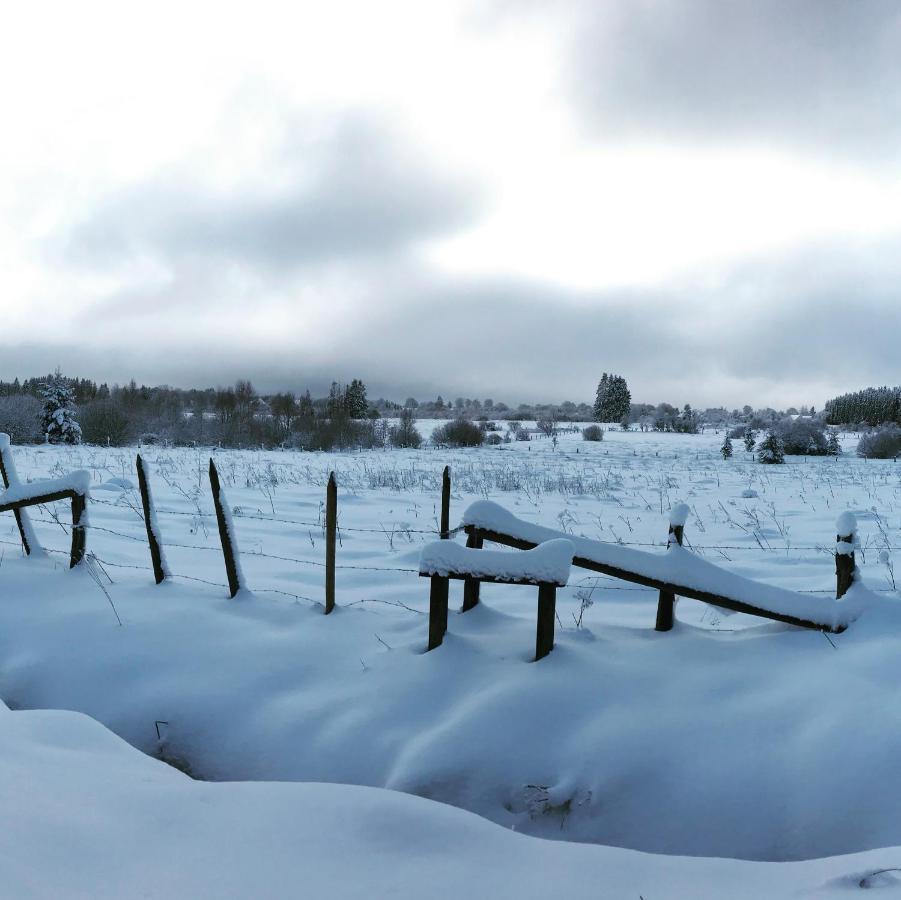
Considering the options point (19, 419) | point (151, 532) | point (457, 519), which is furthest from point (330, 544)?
point (19, 419)

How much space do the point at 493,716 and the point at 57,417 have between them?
4643 cm

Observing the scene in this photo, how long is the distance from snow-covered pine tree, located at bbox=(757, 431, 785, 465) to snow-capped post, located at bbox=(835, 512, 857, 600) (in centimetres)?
2728

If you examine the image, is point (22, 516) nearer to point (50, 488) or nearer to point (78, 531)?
point (50, 488)

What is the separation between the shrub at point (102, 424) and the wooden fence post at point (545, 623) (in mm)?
42940

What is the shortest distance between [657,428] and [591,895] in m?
73.7

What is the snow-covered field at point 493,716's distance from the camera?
2.80m

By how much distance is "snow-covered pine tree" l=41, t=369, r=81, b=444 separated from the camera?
41.5 metres

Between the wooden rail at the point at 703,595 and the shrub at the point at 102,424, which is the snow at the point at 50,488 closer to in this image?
the wooden rail at the point at 703,595

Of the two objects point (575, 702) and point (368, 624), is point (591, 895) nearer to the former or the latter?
point (575, 702)

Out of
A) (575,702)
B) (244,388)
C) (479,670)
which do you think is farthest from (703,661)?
(244,388)

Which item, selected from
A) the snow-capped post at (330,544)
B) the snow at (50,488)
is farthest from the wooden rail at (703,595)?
the snow at (50,488)

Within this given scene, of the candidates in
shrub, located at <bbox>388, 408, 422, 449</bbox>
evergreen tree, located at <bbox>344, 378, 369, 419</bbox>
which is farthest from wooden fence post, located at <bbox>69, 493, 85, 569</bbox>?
evergreen tree, located at <bbox>344, 378, 369, 419</bbox>

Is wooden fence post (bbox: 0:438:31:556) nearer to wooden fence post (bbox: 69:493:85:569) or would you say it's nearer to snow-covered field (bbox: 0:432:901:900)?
snow-covered field (bbox: 0:432:901:900)

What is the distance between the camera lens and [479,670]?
4.55 metres
